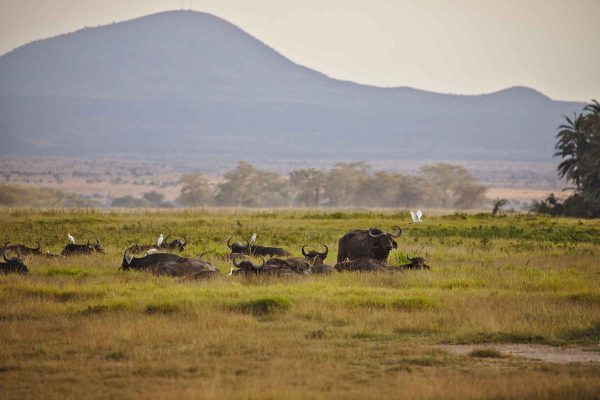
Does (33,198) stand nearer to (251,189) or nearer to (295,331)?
(251,189)

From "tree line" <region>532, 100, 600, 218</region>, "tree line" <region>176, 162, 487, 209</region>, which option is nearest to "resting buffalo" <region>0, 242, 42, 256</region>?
"tree line" <region>532, 100, 600, 218</region>

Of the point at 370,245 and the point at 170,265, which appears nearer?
the point at 170,265

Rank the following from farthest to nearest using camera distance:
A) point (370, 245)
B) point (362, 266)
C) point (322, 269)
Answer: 1. point (370, 245)
2. point (362, 266)
3. point (322, 269)

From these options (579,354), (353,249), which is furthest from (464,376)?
(353,249)

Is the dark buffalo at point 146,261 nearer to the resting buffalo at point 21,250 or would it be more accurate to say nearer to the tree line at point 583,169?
the resting buffalo at point 21,250

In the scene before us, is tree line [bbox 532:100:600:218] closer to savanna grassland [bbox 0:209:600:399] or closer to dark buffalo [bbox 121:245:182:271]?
savanna grassland [bbox 0:209:600:399]

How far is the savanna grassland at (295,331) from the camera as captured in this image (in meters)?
10.7

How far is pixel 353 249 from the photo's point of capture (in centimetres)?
2205

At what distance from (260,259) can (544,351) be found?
35.0 ft

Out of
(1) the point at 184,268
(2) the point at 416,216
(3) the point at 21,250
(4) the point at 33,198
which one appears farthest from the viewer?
(4) the point at 33,198

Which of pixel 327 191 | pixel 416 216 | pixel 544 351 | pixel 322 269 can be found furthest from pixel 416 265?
pixel 327 191

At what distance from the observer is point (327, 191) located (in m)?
116

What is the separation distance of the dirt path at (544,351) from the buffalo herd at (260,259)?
6.02 metres

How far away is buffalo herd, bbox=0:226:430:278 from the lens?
18.5 m
